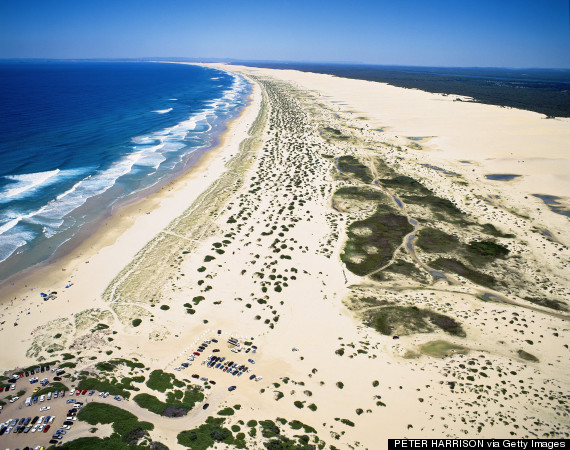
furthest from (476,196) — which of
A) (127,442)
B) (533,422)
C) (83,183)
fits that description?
(83,183)

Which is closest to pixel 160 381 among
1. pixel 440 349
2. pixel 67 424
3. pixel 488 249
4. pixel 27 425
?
pixel 67 424

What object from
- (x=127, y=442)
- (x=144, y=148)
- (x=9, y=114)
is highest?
(x=9, y=114)

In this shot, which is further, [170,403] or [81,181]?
[81,181]

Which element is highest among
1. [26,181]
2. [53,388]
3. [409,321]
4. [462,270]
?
[26,181]

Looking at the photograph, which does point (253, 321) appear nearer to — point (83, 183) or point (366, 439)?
point (366, 439)

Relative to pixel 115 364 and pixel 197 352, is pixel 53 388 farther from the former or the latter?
pixel 197 352

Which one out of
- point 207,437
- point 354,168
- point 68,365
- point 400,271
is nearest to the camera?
point 207,437
